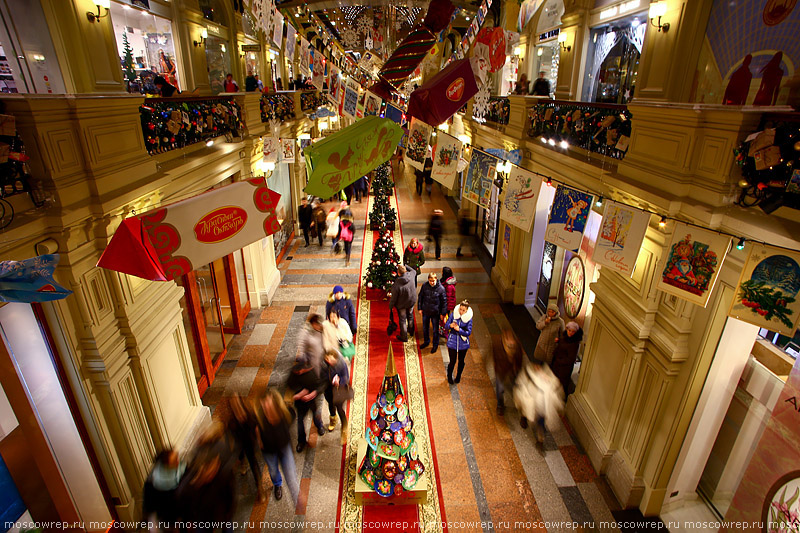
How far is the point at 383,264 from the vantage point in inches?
397

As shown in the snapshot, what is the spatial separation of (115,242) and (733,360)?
19.5 ft

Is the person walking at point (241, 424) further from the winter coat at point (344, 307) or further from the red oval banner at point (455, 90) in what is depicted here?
the red oval banner at point (455, 90)

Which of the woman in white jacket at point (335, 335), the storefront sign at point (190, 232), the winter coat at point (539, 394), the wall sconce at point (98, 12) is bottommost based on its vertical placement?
the winter coat at point (539, 394)

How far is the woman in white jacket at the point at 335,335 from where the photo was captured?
Result: 5.81 meters

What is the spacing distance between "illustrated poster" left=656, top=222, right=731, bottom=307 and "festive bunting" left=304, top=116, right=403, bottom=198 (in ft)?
10.7

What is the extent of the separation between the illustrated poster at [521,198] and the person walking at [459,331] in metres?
1.79

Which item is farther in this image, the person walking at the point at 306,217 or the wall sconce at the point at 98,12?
the person walking at the point at 306,217

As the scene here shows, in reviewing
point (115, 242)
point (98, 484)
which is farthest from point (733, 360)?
point (98, 484)

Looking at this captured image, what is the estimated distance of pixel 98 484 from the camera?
459 centimetres

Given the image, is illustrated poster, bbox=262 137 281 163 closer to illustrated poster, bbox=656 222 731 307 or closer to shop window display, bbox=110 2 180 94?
shop window display, bbox=110 2 180 94

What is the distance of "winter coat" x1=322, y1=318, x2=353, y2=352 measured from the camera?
5.80 meters

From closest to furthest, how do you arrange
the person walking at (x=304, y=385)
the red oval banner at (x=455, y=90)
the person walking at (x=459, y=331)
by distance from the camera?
the red oval banner at (x=455, y=90)
the person walking at (x=304, y=385)
the person walking at (x=459, y=331)

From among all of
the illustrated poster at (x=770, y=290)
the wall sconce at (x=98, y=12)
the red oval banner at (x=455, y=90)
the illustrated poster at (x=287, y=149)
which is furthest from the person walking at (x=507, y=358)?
the illustrated poster at (x=287, y=149)

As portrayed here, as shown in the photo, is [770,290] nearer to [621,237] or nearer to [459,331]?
[621,237]
